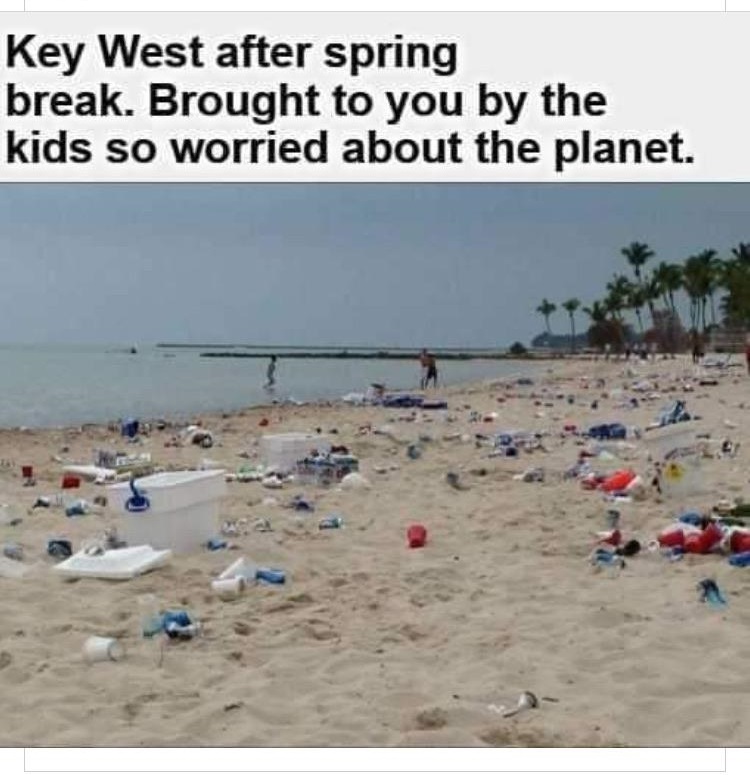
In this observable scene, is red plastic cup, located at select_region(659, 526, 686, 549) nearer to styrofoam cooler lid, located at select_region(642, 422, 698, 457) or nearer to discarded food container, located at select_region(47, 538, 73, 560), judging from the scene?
styrofoam cooler lid, located at select_region(642, 422, 698, 457)

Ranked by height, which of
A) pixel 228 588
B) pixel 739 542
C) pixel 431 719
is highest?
pixel 739 542

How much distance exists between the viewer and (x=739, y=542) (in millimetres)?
5184

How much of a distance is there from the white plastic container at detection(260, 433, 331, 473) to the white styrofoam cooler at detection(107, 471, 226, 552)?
2.89 metres

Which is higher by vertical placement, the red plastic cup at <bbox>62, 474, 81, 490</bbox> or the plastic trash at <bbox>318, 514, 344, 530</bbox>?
the red plastic cup at <bbox>62, 474, 81, 490</bbox>

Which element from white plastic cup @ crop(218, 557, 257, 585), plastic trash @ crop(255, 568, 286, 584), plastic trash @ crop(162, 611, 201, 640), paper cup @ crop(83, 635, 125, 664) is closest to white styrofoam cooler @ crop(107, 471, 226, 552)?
white plastic cup @ crop(218, 557, 257, 585)

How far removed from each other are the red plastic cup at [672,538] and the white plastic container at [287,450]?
402 centimetres

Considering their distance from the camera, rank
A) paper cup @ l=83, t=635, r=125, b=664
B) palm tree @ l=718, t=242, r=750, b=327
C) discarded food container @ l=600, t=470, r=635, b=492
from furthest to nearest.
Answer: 1. palm tree @ l=718, t=242, r=750, b=327
2. discarded food container @ l=600, t=470, r=635, b=492
3. paper cup @ l=83, t=635, r=125, b=664

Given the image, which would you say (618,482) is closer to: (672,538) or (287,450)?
(672,538)

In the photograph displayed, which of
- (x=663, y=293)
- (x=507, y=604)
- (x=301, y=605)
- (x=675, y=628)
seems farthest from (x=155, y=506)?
(x=663, y=293)

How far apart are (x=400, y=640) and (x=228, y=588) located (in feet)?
3.61

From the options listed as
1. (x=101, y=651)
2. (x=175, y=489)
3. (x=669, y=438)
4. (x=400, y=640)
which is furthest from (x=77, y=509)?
(x=669, y=438)

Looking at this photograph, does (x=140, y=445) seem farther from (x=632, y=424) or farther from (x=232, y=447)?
(x=632, y=424)

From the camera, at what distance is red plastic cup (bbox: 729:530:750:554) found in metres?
5.15

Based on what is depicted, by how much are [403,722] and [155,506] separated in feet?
8.83
